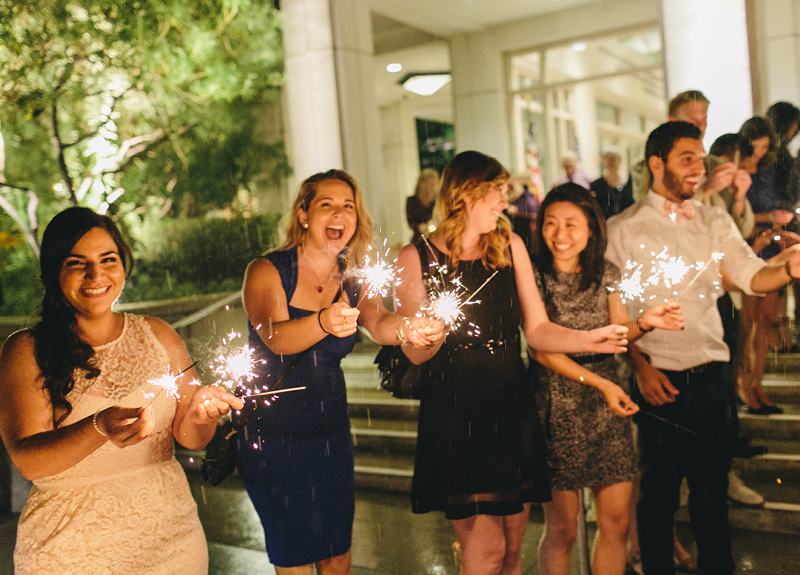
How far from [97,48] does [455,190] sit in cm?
760

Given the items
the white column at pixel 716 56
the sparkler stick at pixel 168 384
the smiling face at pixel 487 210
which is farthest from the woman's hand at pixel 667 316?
the white column at pixel 716 56

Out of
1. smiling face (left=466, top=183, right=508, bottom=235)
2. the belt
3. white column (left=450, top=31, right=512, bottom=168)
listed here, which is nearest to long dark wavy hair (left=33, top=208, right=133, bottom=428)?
smiling face (left=466, top=183, right=508, bottom=235)

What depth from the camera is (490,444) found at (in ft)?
9.44

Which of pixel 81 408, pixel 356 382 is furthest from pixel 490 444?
pixel 356 382

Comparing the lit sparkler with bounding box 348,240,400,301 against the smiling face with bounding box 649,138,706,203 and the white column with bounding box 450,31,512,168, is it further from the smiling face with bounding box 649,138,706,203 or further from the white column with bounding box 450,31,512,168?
the white column with bounding box 450,31,512,168

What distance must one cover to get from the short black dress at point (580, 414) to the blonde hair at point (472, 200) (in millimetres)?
371

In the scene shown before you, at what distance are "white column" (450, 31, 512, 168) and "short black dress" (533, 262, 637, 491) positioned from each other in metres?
11.0

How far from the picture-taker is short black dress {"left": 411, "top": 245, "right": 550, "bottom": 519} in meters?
2.85

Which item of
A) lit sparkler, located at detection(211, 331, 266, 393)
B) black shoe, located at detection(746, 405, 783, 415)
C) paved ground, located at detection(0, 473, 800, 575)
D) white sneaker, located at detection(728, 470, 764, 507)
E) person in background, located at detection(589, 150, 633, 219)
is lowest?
paved ground, located at detection(0, 473, 800, 575)

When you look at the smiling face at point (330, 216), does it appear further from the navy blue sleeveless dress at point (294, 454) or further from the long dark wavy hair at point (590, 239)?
the long dark wavy hair at point (590, 239)

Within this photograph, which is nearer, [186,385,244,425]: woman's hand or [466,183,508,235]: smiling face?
[186,385,244,425]: woman's hand

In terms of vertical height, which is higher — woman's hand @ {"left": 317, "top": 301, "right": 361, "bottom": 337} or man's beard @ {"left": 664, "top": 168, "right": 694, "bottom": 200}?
man's beard @ {"left": 664, "top": 168, "right": 694, "bottom": 200}

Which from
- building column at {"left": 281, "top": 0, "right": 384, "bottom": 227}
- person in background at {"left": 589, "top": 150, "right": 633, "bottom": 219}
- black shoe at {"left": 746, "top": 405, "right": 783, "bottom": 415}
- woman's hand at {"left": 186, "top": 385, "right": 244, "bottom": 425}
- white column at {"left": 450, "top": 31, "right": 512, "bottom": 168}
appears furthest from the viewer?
white column at {"left": 450, "top": 31, "right": 512, "bottom": 168}

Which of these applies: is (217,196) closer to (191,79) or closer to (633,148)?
(191,79)
